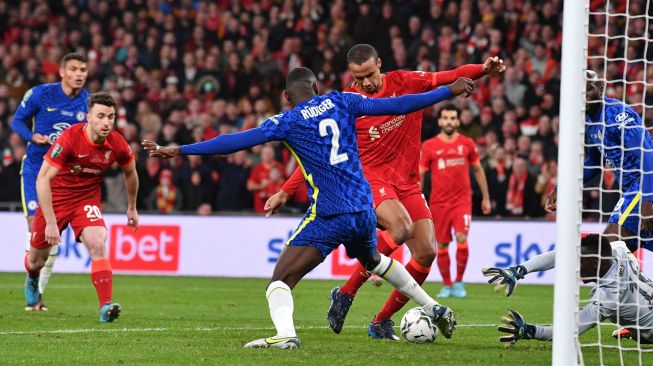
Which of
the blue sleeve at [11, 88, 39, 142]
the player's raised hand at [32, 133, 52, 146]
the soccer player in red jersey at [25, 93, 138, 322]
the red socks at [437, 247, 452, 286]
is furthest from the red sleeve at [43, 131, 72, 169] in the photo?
the red socks at [437, 247, 452, 286]

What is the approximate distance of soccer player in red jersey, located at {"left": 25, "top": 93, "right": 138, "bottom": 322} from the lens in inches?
393

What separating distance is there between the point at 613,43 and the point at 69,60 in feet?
38.1

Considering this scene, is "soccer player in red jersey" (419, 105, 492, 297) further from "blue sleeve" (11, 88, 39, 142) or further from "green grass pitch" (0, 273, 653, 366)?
"blue sleeve" (11, 88, 39, 142)

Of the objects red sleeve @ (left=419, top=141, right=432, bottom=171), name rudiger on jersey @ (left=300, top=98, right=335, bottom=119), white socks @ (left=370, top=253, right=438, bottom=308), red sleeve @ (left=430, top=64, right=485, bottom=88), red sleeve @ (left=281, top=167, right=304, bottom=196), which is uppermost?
red sleeve @ (left=430, top=64, right=485, bottom=88)

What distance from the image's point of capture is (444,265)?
15.2m

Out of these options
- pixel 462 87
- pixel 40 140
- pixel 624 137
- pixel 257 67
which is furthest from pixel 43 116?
pixel 257 67

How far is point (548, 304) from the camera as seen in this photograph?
13.4 meters

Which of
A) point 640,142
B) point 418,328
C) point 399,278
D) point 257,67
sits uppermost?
point 257,67

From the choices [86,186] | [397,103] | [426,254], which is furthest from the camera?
[86,186]

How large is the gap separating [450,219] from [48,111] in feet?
19.9

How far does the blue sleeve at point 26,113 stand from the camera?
12430mm

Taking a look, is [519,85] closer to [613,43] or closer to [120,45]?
[613,43]

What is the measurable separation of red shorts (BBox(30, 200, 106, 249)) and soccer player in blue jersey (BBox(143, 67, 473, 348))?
10.1ft

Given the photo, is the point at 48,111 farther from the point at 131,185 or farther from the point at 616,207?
the point at 616,207
